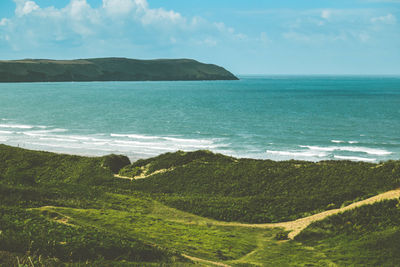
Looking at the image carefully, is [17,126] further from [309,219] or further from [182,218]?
[309,219]

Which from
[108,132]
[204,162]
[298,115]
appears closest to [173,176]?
[204,162]

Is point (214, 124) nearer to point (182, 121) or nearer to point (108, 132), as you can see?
point (182, 121)

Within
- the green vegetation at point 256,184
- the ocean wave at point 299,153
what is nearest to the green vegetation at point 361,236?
the green vegetation at point 256,184

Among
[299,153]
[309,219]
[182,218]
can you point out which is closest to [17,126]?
[299,153]

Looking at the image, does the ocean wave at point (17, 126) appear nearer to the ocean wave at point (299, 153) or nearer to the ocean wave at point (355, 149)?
the ocean wave at point (299, 153)

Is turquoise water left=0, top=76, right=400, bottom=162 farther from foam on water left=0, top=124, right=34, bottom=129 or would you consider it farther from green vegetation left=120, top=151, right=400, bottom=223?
green vegetation left=120, top=151, right=400, bottom=223
